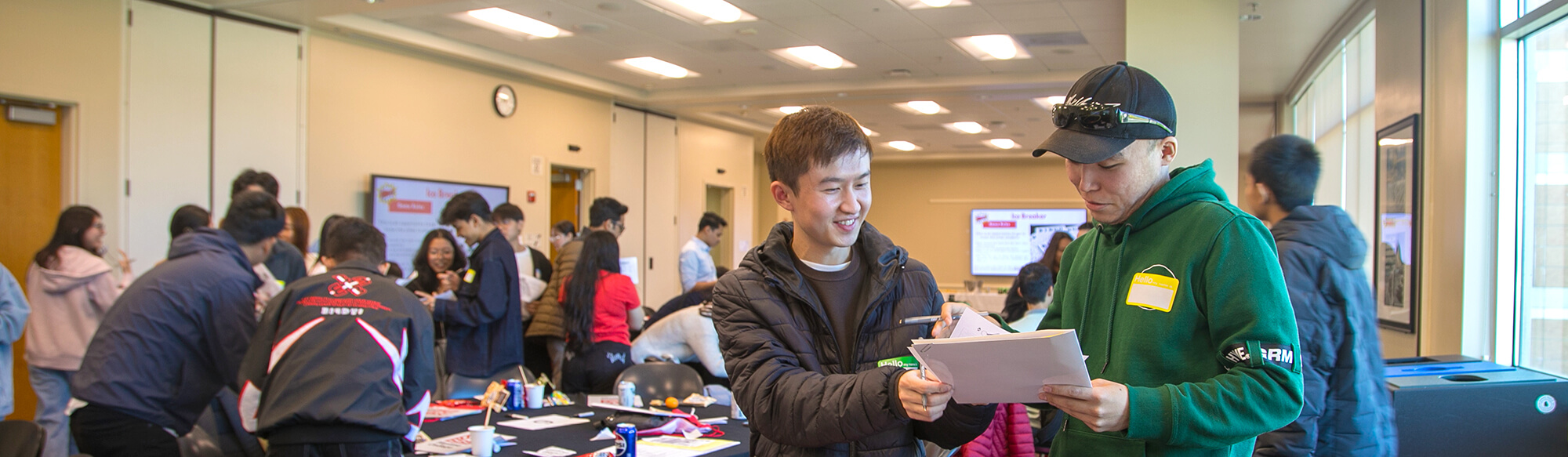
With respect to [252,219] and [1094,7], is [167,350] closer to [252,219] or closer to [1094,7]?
[252,219]

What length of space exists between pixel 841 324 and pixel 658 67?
25.6 feet

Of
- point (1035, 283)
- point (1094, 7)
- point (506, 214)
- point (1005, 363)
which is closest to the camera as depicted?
point (1005, 363)

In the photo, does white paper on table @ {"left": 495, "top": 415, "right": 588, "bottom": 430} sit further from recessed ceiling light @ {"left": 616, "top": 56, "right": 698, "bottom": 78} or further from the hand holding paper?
Result: recessed ceiling light @ {"left": 616, "top": 56, "right": 698, "bottom": 78}

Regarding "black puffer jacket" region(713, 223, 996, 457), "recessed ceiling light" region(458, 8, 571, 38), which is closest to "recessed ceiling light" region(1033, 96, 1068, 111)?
Result: "recessed ceiling light" region(458, 8, 571, 38)

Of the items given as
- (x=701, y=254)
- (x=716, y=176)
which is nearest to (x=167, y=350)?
(x=701, y=254)

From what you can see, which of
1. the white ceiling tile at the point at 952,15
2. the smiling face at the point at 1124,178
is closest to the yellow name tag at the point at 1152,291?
the smiling face at the point at 1124,178

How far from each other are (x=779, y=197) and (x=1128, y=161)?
60cm

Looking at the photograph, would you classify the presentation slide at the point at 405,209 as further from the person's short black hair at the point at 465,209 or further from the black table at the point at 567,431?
the black table at the point at 567,431

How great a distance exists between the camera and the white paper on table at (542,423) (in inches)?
131

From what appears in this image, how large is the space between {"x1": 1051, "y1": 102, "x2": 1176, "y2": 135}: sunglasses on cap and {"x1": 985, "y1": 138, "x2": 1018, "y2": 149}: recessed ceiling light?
13.0 m

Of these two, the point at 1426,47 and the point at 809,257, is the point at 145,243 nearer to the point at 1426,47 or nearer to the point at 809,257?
the point at 809,257

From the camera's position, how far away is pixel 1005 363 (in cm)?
115

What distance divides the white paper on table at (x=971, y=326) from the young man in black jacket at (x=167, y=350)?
2.81 m

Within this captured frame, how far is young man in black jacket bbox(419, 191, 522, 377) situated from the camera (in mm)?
4512
